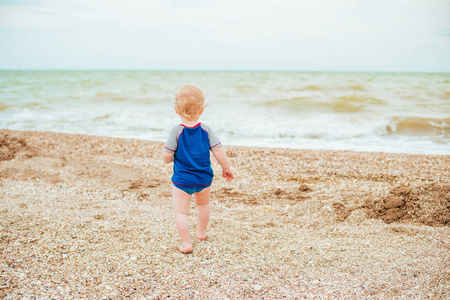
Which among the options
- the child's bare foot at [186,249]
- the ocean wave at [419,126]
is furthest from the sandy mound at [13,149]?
the ocean wave at [419,126]

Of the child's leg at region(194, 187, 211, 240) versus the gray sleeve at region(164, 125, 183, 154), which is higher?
the gray sleeve at region(164, 125, 183, 154)

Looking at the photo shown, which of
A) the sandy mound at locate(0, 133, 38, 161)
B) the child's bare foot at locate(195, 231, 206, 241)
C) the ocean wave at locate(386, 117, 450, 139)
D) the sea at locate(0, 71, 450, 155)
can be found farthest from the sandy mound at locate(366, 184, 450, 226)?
the ocean wave at locate(386, 117, 450, 139)

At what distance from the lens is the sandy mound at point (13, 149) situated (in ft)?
17.9

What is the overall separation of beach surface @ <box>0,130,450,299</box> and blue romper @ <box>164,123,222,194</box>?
1.88ft

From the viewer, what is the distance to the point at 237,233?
3.04 m

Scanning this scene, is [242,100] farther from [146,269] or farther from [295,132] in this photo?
[146,269]

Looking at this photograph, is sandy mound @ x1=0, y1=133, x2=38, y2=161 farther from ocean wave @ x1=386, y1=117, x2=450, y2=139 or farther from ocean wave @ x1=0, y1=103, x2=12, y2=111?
ocean wave @ x1=386, y1=117, x2=450, y2=139

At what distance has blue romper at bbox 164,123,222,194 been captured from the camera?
2570mm

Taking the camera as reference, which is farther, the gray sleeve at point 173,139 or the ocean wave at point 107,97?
the ocean wave at point 107,97

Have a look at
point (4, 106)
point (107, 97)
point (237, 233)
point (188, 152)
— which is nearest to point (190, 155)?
point (188, 152)

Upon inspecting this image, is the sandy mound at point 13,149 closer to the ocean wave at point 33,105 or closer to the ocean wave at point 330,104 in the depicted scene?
the ocean wave at point 33,105

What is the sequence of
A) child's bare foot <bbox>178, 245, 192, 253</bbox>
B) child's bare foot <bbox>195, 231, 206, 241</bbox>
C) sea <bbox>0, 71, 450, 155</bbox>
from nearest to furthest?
child's bare foot <bbox>178, 245, 192, 253</bbox>
child's bare foot <bbox>195, 231, 206, 241</bbox>
sea <bbox>0, 71, 450, 155</bbox>

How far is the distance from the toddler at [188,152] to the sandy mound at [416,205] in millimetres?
1870

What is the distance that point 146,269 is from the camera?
238cm
